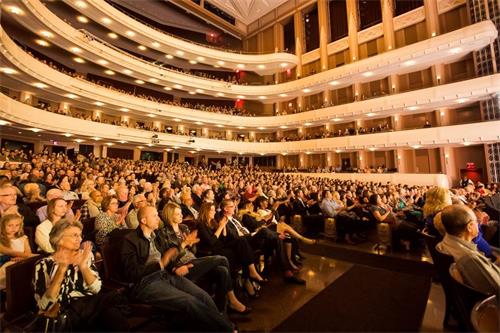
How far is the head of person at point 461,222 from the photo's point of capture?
1.86 metres

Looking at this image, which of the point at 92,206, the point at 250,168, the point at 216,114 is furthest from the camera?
the point at 250,168

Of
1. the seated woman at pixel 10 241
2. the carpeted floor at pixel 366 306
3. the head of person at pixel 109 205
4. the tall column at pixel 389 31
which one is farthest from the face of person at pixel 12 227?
the tall column at pixel 389 31

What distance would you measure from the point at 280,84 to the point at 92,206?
1990 cm

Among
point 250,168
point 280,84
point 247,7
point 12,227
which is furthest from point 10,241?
point 247,7

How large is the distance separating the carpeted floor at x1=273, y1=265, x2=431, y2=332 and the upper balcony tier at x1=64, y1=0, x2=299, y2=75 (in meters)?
16.8

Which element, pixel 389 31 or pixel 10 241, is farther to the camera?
pixel 389 31

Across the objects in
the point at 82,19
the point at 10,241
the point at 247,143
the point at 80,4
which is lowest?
the point at 10,241

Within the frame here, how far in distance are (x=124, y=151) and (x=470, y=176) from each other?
20986 millimetres

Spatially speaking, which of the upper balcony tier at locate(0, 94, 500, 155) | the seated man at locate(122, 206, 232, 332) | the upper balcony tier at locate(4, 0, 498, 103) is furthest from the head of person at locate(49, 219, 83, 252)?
the upper balcony tier at locate(4, 0, 498, 103)

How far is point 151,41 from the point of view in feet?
56.2

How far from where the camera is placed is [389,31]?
16.6 meters

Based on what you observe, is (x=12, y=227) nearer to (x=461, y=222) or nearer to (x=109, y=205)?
(x=109, y=205)

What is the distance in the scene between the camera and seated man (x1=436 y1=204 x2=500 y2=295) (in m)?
1.60

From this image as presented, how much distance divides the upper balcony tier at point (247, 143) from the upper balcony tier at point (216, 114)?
4.34ft
